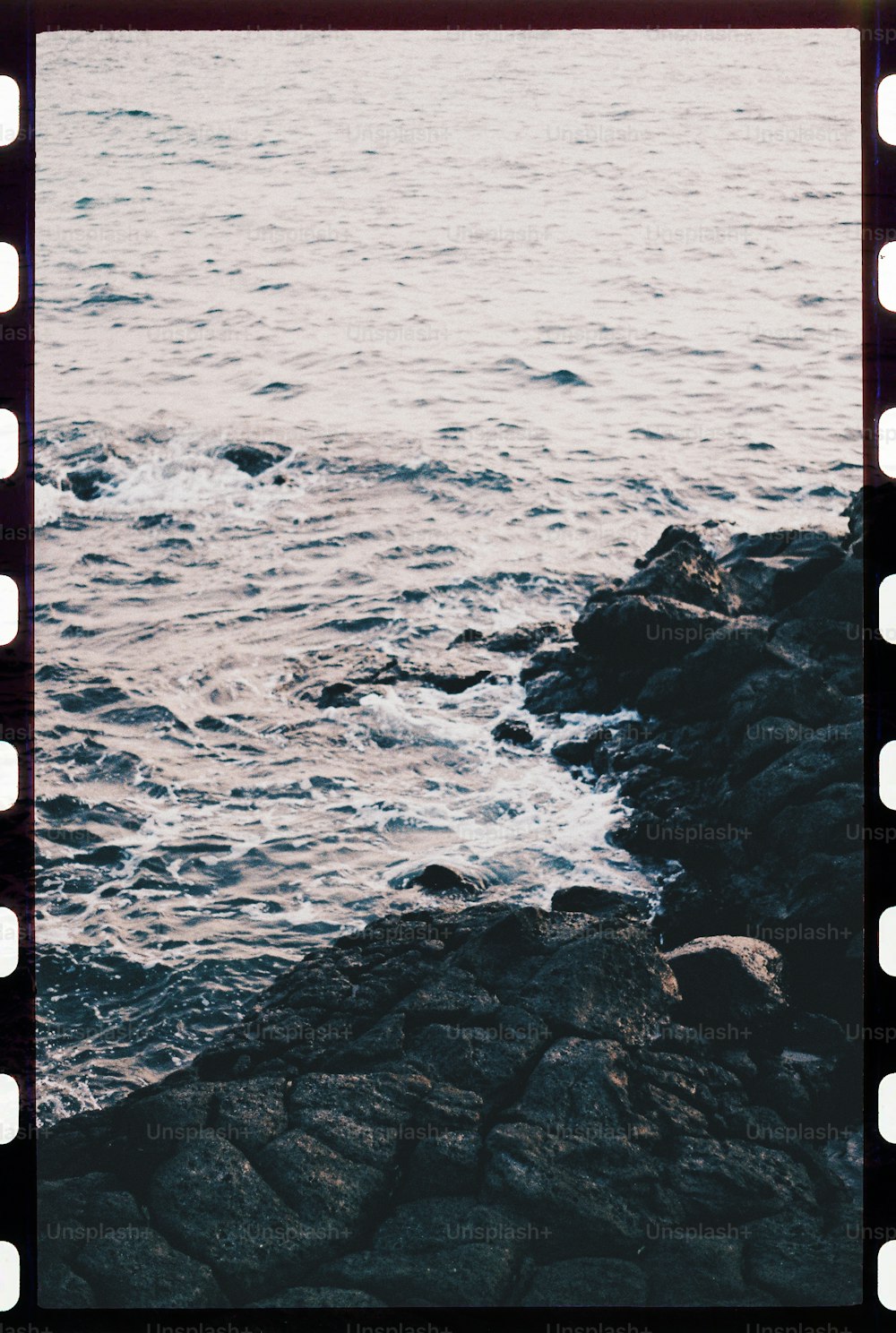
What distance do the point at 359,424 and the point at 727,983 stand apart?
792cm

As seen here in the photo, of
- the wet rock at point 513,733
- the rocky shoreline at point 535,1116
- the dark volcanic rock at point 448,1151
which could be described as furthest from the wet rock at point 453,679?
the dark volcanic rock at point 448,1151

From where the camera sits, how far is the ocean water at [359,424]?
1144cm

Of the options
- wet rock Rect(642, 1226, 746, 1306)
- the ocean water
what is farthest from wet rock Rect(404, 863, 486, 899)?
wet rock Rect(642, 1226, 746, 1306)

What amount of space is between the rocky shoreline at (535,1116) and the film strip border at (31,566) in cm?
116

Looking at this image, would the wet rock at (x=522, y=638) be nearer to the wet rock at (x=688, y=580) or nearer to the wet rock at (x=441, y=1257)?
the wet rock at (x=688, y=580)

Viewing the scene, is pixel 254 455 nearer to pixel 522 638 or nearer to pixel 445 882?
pixel 522 638

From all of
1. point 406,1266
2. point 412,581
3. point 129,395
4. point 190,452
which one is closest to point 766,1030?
point 406,1266

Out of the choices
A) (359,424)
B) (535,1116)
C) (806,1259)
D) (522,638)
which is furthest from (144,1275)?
(359,424)

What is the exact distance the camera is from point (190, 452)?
16141 millimetres

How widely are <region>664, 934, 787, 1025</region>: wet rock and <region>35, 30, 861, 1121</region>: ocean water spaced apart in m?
1.84

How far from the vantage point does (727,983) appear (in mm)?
10164

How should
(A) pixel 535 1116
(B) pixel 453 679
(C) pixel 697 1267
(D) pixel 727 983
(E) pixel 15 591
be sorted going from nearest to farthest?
(E) pixel 15 591
(C) pixel 697 1267
(A) pixel 535 1116
(D) pixel 727 983
(B) pixel 453 679

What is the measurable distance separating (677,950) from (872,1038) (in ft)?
12.2

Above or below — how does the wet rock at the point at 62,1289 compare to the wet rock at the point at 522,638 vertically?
above
